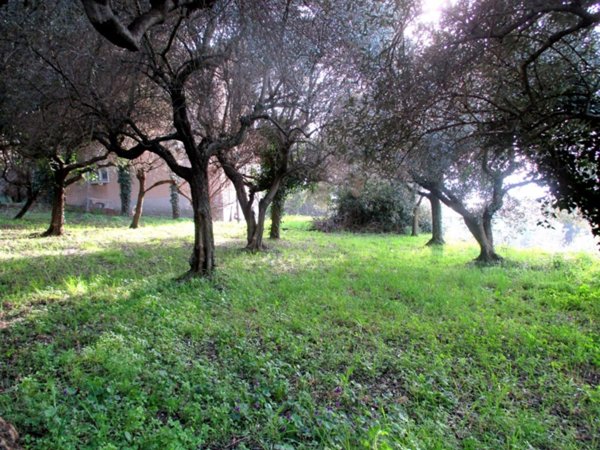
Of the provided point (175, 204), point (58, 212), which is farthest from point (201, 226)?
point (175, 204)

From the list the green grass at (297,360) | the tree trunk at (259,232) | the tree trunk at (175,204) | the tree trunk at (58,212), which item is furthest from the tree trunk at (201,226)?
the tree trunk at (175,204)

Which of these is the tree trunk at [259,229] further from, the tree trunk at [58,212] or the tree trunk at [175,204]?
the tree trunk at [175,204]

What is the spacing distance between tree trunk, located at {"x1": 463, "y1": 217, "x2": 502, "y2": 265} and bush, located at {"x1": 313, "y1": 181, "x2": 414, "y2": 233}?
324 inches

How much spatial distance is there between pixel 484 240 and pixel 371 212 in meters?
10.1

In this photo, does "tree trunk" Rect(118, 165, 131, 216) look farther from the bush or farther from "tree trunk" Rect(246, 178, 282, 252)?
"tree trunk" Rect(246, 178, 282, 252)

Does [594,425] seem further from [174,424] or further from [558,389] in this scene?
[174,424]

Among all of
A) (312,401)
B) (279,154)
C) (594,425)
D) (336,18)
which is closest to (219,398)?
(312,401)

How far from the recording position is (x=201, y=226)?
7078mm

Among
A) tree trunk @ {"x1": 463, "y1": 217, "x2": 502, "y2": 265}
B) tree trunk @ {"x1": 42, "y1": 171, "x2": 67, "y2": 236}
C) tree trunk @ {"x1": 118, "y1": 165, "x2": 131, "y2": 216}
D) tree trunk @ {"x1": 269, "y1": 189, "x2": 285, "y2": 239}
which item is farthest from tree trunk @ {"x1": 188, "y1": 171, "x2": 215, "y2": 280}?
tree trunk @ {"x1": 118, "y1": 165, "x2": 131, "y2": 216}

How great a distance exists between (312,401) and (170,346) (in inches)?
67.9

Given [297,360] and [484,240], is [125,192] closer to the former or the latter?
[484,240]

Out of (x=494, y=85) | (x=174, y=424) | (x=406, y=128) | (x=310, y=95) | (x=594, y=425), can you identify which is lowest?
(x=594, y=425)

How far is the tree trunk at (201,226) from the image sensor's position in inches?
278

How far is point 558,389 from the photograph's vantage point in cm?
328
